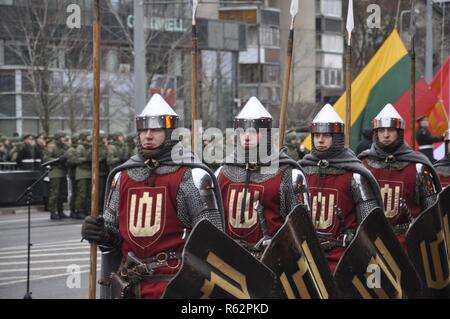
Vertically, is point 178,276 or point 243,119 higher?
point 243,119

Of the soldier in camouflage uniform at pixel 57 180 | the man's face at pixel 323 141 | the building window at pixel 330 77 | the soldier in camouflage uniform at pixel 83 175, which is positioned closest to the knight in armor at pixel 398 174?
the man's face at pixel 323 141

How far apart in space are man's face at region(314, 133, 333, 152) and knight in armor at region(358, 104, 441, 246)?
935 millimetres

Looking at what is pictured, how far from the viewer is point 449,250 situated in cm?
1012

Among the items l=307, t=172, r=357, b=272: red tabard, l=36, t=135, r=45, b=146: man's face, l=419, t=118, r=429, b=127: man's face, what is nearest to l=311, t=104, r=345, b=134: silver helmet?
l=307, t=172, r=357, b=272: red tabard

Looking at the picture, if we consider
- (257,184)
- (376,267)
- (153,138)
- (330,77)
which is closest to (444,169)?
(257,184)

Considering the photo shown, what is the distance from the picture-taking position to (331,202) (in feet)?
33.3

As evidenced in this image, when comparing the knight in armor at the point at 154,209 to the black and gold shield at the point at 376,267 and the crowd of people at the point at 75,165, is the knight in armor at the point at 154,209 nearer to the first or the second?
the black and gold shield at the point at 376,267

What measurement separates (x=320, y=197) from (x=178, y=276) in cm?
368

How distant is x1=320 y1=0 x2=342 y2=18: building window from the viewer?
58.8 m

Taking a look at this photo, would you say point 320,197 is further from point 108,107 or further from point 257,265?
point 108,107

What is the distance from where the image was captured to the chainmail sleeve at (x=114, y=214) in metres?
7.89

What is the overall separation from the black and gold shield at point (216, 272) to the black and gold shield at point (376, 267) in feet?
4.13

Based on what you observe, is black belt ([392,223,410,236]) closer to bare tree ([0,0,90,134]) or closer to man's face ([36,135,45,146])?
bare tree ([0,0,90,134])

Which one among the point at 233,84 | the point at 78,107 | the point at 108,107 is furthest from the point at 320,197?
the point at 233,84
